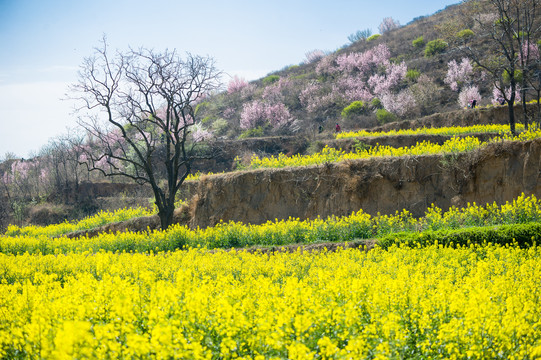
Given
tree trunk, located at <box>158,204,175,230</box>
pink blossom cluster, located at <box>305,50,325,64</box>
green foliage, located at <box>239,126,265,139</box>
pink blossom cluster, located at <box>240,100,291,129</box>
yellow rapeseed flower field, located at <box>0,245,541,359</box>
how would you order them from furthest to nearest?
pink blossom cluster, located at <box>305,50,325,64</box> → pink blossom cluster, located at <box>240,100,291,129</box> → green foliage, located at <box>239,126,265,139</box> → tree trunk, located at <box>158,204,175,230</box> → yellow rapeseed flower field, located at <box>0,245,541,359</box>

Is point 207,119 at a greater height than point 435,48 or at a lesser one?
lesser

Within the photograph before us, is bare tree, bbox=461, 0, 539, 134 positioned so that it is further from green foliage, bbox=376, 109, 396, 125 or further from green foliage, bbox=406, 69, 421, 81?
green foliage, bbox=376, 109, 396, 125

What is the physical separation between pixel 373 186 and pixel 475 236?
5242 millimetres

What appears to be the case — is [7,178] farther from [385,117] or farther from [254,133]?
[385,117]

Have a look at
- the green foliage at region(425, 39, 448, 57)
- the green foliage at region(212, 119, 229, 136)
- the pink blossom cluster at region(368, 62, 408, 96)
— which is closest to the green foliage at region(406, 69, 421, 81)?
the pink blossom cluster at region(368, 62, 408, 96)

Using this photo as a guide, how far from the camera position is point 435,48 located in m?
38.4

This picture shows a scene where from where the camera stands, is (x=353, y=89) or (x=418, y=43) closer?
(x=353, y=89)

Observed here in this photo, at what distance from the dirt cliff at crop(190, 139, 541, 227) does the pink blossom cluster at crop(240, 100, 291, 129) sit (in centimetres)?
2107

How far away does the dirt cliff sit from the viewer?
1374cm

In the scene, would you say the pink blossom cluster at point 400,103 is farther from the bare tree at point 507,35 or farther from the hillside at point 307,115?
the bare tree at point 507,35

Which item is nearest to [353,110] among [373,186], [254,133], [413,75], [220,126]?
[413,75]

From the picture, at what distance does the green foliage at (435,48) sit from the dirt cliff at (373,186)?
89.4 ft

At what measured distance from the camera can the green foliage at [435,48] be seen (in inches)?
1507

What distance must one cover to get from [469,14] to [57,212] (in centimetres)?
2639
